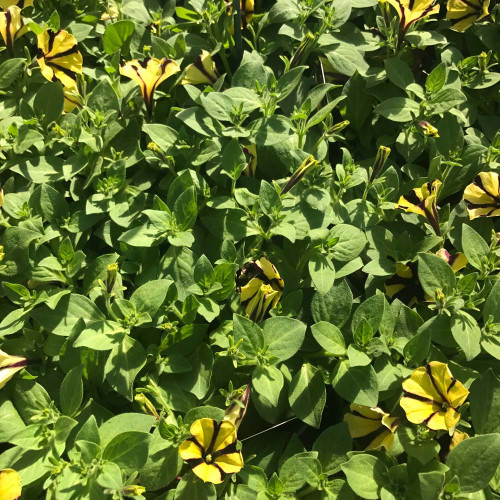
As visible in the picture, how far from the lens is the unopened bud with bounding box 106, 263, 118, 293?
4.46 feet

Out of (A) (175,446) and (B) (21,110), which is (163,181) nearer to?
(B) (21,110)

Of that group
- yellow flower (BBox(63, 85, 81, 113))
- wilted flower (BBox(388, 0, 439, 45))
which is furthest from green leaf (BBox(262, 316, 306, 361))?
wilted flower (BBox(388, 0, 439, 45))

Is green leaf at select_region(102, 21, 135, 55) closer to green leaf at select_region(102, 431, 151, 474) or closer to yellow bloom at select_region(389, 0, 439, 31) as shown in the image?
yellow bloom at select_region(389, 0, 439, 31)

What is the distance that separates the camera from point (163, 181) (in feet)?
5.95

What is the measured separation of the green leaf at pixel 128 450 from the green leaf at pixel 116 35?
4.41 feet

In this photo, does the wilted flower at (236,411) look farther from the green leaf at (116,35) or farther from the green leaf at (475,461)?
the green leaf at (116,35)

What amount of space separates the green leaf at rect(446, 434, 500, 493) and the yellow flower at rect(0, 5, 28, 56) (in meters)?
1.89

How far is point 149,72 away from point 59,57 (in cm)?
34

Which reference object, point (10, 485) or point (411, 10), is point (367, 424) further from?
point (411, 10)

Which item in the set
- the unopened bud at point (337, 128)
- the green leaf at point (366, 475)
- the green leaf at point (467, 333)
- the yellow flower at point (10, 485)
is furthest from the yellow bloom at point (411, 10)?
the yellow flower at point (10, 485)

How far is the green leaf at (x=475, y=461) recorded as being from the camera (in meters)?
1.34

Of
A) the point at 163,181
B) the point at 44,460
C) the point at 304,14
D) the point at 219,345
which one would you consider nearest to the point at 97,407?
the point at 44,460

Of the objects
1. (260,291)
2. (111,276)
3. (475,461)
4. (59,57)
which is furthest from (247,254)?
(59,57)

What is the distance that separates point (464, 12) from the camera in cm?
213
